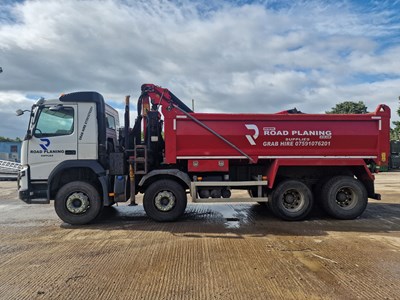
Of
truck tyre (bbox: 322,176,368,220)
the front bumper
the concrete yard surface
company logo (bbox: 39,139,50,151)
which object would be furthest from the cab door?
truck tyre (bbox: 322,176,368,220)

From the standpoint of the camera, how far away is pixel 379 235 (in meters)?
6.50

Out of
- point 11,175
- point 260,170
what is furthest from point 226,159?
point 11,175

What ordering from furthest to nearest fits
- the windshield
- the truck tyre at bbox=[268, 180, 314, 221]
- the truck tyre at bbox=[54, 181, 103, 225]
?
the truck tyre at bbox=[268, 180, 314, 221]
the windshield
the truck tyre at bbox=[54, 181, 103, 225]

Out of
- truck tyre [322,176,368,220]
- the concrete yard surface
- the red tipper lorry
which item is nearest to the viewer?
the concrete yard surface

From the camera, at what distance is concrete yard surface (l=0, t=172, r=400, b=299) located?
13.0ft

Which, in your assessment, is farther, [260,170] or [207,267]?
[260,170]

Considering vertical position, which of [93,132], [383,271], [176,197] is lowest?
[383,271]

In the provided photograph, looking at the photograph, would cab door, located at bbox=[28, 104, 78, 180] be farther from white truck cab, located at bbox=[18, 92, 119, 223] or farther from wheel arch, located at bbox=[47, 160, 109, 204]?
wheel arch, located at bbox=[47, 160, 109, 204]

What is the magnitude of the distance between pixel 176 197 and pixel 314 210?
3.96 m

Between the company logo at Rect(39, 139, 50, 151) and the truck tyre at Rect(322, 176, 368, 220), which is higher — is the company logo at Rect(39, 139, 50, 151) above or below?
above

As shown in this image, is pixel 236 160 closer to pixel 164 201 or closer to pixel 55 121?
pixel 164 201

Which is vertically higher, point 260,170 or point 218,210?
point 260,170

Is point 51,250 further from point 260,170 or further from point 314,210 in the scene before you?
point 314,210

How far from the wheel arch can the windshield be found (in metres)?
→ 0.76
